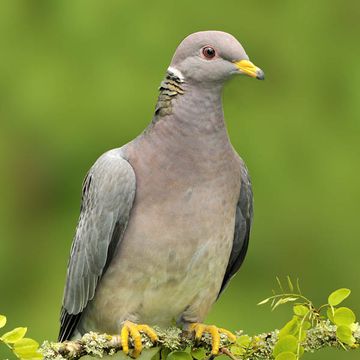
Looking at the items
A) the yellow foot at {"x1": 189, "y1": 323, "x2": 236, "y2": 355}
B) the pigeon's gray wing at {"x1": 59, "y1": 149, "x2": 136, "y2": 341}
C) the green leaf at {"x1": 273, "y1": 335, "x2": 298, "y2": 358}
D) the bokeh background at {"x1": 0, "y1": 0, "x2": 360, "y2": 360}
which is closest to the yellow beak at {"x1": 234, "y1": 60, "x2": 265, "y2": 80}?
the pigeon's gray wing at {"x1": 59, "y1": 149, "x2": 136, "y2": 341}

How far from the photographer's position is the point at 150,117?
8.93m

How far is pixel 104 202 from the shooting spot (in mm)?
5613

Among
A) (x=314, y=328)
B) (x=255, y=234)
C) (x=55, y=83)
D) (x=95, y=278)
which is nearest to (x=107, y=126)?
(x=55, y=83)

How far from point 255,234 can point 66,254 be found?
4.10ft

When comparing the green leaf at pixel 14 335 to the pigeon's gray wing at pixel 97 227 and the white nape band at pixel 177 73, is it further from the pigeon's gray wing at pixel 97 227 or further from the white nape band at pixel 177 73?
the white nape band at pixel 177 73

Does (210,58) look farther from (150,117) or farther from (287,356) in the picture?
(150,117)

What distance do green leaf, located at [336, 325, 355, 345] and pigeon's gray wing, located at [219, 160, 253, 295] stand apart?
1392 mm

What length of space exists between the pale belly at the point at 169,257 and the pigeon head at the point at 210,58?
0.48 meters

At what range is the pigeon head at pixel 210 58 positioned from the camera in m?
5.41

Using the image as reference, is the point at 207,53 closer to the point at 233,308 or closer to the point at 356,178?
the point at 233,308

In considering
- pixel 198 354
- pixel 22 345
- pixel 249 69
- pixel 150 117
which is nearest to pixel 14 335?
pixel 22 345

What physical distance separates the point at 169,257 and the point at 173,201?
233 mm

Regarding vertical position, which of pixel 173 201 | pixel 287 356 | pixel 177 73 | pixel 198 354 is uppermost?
pixel 177 73

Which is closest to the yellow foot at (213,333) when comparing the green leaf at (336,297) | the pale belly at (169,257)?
the pale belly at (169,257)
